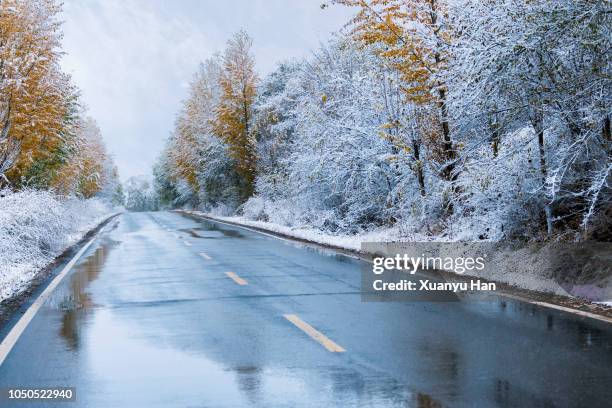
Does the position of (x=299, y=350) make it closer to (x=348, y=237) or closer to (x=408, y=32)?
(x=408, y=32)

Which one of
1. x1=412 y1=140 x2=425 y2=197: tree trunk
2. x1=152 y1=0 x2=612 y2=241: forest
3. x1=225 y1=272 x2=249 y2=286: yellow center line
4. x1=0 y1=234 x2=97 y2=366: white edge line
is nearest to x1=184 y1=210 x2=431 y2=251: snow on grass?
x1=152 y1=0 x2=612 y2=241: forest

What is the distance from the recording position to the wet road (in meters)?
5.84

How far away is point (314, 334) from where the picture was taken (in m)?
8.23

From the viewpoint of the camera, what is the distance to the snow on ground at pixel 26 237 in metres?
14.5

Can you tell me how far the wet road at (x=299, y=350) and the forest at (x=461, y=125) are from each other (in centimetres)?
319

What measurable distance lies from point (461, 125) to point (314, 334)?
1112 centimetres

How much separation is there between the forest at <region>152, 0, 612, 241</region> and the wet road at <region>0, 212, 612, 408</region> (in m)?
3.19

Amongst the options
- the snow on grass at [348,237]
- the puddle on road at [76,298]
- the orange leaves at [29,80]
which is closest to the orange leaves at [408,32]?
the snow on grass at [348,237]

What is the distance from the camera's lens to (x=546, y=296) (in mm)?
10789

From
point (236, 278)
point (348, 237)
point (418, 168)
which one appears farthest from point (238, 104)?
point (236, 278)

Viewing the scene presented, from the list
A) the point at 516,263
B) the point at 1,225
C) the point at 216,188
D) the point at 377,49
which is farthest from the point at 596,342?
the point at 216,188

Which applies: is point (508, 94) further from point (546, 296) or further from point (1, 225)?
point (1, 225)

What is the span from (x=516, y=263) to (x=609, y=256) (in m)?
2.19

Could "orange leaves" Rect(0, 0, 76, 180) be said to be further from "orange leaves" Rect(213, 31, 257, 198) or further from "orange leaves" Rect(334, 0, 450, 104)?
"orange leaves" Rect(213, 31, 257, 198)
